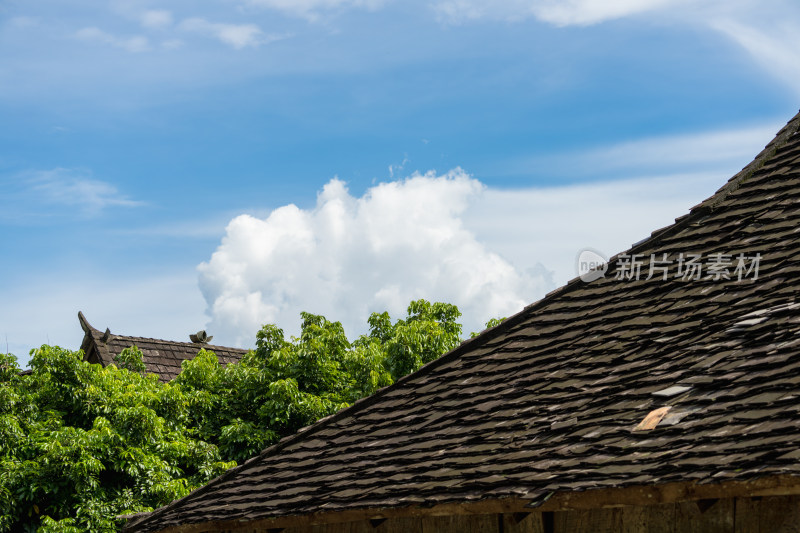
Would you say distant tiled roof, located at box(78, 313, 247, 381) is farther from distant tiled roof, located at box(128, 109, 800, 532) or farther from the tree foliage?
distant tiled roof, located at box(128, 109, 800, 532)

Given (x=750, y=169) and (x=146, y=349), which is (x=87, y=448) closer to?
(x=146, y=349)

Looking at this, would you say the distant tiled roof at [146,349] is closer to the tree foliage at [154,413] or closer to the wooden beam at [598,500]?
the tree foliage at [154,413]

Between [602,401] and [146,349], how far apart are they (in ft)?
48.3

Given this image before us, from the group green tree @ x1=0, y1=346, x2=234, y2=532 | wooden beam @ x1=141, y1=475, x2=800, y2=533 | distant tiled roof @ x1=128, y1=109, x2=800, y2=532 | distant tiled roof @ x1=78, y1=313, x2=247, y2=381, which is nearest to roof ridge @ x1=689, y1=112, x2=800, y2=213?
distant tiled roof @ x1=128, y1=109, x2=800, y2=532

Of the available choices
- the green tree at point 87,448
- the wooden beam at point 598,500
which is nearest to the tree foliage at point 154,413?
the green tree at point 87,448

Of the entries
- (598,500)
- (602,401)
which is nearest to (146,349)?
(602,401)

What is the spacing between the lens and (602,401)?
5191 millimetres

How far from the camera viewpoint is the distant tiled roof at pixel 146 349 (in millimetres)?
17500

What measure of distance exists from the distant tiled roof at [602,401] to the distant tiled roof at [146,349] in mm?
10011

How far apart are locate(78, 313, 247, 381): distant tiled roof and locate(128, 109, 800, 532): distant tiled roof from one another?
10.0m

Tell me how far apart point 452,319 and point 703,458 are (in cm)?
1304

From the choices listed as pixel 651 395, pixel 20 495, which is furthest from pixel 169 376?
pixel 651 395

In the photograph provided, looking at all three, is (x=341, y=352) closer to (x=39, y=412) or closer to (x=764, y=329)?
(x=39, y=412)

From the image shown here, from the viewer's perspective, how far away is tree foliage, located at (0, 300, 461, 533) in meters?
11.9
